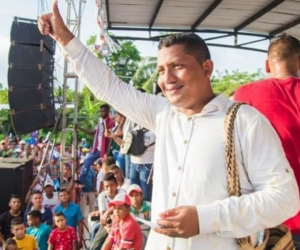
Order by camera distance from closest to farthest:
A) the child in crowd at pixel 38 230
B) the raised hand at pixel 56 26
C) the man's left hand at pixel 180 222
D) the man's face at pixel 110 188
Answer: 1. the man's left hand at pixel 180 222
2. the raised hand at pixel 56 26
3. the man's face at pixel 110 188
4. the child in crowd at pixel 38 230

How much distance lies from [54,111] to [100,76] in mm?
6571

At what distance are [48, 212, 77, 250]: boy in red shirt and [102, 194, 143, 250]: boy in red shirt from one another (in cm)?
145

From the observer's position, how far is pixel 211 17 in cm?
745

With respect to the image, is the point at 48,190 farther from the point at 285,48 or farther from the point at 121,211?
the point at 285,48

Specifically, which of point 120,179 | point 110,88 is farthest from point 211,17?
point 110,88

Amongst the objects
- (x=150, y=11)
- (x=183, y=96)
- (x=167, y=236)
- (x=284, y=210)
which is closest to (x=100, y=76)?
(x=183, y=96)

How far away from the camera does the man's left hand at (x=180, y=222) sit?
4.63 ft

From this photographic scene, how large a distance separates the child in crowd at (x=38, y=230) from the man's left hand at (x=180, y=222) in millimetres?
4988

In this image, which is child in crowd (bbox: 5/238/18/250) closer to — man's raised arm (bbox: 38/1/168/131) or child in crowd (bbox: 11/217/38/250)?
child in crowd (bbox: 11/217/38/250)

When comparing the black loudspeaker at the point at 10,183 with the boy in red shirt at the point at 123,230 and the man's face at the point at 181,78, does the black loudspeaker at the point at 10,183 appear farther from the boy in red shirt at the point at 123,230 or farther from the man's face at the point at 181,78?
the man's face at the point at 181,78

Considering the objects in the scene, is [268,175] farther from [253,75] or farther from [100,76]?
[253,75]

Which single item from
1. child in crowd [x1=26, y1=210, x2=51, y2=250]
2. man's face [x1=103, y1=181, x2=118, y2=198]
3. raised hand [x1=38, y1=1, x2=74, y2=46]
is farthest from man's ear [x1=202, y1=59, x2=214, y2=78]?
child in crowd [x1=26, y1=210, x2=51, y2=250]

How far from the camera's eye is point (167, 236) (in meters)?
1.54

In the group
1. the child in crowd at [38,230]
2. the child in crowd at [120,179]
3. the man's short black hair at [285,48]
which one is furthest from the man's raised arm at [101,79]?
the child in crowd at [38,230]
